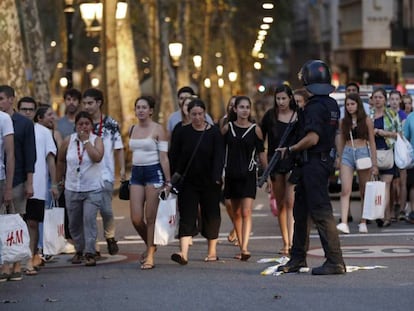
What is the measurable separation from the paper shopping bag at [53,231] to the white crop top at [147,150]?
3.33 feet

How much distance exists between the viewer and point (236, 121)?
1546 cm

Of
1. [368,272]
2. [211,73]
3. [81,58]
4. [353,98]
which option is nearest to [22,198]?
[368,272]

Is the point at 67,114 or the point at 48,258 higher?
the point at 67,114

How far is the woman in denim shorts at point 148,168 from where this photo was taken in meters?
14.5

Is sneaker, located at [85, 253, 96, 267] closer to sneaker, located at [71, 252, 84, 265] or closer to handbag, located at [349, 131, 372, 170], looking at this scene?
sneaker, located at [71, 252, 84, 265]

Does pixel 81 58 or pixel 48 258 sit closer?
pixel 48 258

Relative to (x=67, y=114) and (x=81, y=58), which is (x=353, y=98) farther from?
(x=81, y=58)

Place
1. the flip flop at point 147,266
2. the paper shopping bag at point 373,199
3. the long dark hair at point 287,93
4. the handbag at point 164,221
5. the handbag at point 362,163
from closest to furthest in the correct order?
the flip flop at point 147,266
the handbag at point 164,221
the long dark hair at point 287,93
the paper shopping bag at point 373,199
the handbag at point 362,163

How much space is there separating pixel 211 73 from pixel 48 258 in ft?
196

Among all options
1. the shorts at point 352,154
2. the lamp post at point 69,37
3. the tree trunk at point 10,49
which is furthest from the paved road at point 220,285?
the lamp post at point 69,37

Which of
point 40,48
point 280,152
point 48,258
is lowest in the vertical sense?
point 48,258

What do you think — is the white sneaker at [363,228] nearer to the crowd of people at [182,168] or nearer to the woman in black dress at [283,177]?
the crowd of people at [182,168]

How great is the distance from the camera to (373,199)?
1708cm

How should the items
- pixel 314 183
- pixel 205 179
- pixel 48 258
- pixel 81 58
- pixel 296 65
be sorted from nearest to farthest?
1. pixel 314 183
2. pixel 205 179
3. pixel 48 258
4. pixel 81 58
5. pixel 296 65
